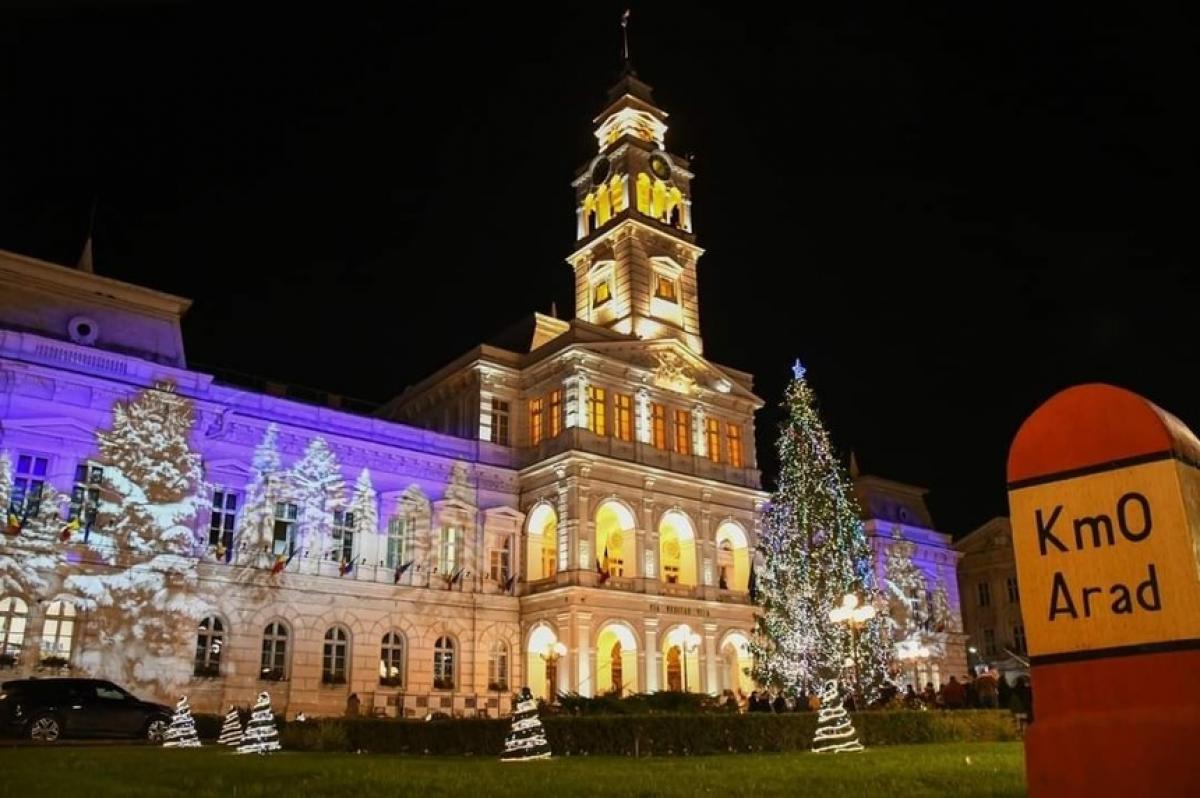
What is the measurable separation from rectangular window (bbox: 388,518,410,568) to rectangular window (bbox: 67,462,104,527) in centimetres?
1083

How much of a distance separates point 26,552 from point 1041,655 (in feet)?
105

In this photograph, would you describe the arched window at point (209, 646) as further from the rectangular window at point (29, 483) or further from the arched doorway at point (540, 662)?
the arched doorway at point (540, 662)

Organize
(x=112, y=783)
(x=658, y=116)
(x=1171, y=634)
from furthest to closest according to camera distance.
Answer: (x=658, y=116), (x=112, y=783), (x=1171, y=634)

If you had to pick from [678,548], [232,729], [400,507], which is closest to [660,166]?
[678,548]

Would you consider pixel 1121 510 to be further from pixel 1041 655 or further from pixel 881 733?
pixel 881 733

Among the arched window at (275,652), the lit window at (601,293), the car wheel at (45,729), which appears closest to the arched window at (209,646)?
the arched window at (275,652)

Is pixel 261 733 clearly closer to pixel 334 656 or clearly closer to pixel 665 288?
pixel 334 656

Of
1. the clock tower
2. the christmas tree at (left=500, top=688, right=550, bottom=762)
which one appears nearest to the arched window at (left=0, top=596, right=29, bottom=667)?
the christmas tree at (left=500, top=688, right=550, bottom=762)

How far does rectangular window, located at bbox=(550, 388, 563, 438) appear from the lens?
4138 centimetres

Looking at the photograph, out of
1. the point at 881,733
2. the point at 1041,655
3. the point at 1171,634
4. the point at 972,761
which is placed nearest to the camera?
the point at 1171,634

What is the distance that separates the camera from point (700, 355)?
4678cm

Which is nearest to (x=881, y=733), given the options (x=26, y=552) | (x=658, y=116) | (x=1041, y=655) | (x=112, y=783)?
(x=112, y=783)

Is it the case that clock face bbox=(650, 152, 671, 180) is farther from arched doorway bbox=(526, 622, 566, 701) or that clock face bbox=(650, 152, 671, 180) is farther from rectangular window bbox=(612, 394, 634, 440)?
arched doorway bbox=(526, 622, 566, 701)

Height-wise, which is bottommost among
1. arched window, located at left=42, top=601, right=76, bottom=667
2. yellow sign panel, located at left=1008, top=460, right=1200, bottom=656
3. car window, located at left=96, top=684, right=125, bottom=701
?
car window, located at left=96, top=684, right=125, bottom=701
